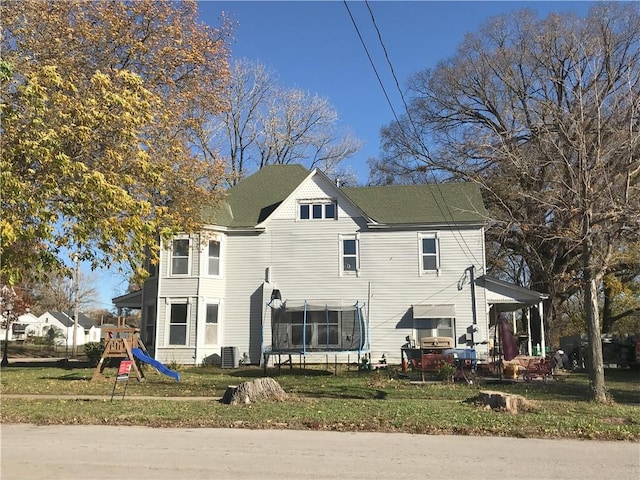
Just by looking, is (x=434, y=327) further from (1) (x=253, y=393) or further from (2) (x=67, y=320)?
(2) (x=67, y=320)

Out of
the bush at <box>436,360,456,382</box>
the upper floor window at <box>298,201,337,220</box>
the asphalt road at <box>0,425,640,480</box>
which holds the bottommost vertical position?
the asphalt road at <box>0,425,640,480</box>

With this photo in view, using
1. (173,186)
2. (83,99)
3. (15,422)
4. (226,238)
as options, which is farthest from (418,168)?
(15,422)

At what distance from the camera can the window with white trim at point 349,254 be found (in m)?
24.8

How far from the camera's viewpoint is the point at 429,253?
967 inches

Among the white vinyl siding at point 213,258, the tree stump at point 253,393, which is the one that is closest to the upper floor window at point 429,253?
the white vinyl siding at point 213,258

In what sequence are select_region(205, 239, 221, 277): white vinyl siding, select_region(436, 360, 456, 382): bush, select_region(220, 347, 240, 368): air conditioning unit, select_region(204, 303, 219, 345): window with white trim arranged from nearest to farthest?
select_region(436, 360, 456, 382): bush, select_region(220, 347, 240, 368): air conditioning unit, select_region(204, 303, 219, 345): window with white trim, select_region(205, 239, 221, 277): white vinyl siding

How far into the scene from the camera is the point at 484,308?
2375cm

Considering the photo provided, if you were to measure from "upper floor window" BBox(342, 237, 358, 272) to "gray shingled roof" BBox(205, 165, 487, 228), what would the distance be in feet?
4.78

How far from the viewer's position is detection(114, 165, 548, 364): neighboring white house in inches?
940

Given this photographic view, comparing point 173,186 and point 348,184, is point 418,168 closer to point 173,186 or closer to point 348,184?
point 348,184

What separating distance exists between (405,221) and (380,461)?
1800 cm

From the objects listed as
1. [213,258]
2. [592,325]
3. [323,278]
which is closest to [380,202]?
[323,278]

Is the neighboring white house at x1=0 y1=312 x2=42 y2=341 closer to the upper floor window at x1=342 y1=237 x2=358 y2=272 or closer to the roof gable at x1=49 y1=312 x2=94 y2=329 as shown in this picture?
the roof gable at x1=49 y1=312 x2=94 y2=329

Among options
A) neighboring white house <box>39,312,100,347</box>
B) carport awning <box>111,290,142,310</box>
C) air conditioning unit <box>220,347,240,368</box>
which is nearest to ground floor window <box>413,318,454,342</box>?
air conditioning unit <box>220,347,240,368</box>
